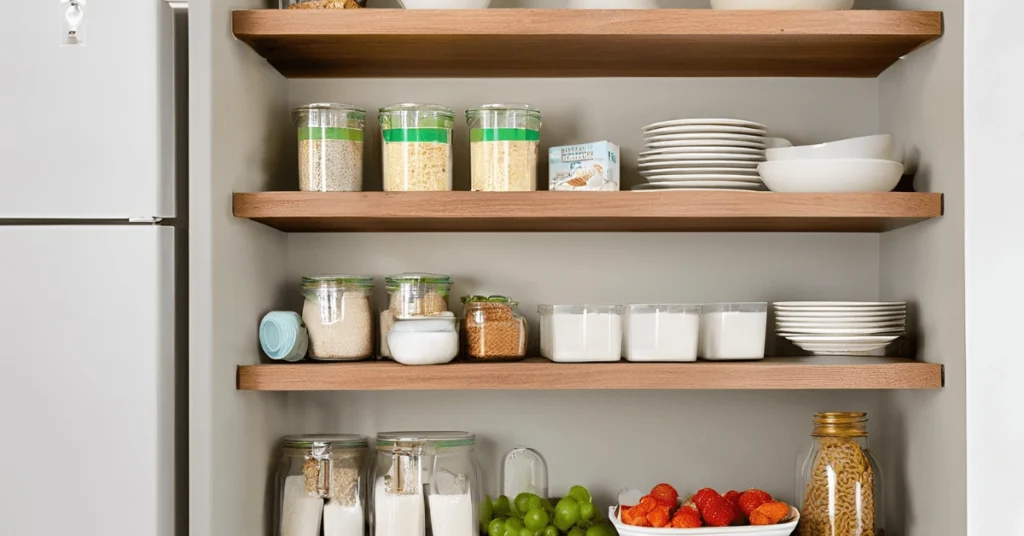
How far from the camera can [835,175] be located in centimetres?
158

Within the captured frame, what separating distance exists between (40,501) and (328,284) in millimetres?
562

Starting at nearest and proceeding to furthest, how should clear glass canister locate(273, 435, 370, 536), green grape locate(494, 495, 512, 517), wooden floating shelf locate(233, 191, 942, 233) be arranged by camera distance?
wooden floating shelf locate(233, 191, 942, 233), clear glass canister locate(273, 435, 370, 536), green grape locate(494, 495, 512, 517)

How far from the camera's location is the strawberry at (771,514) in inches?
63.1

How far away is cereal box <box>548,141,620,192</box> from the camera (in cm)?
163

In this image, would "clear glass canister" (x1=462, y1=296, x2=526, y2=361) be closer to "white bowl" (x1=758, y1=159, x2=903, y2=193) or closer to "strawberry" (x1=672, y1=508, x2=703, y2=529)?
"strawberry" (x1=672, y1=508, x2=703, y2=529)

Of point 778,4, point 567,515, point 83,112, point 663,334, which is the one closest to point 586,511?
point 567,515

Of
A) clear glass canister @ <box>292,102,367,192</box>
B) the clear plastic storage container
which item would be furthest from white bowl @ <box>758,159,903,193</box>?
clear glass canister @ <box>292,102,367,192</box>

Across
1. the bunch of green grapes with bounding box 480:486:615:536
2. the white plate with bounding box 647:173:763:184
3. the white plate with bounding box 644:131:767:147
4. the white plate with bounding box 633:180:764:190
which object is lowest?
the bunch of green grapes with bounding box 480:486:615:536

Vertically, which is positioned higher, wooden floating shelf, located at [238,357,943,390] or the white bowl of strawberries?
wooden floating shelf, located at [238,357,943,390]

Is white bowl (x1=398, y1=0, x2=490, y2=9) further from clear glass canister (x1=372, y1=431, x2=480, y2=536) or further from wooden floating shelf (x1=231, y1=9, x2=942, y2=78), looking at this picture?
clear glass canister (x1=372, y1=431, x2=480, y2=536)

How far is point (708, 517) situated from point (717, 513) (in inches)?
0.7

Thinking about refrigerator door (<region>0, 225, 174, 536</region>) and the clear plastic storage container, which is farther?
the clear plastic storage container

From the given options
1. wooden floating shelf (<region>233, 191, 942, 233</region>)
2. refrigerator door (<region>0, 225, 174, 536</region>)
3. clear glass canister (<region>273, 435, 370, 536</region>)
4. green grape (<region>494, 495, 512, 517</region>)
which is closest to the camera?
refrigerator door (<region>0, 225, 174, 536</region>)

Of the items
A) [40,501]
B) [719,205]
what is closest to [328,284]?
[40,501]
